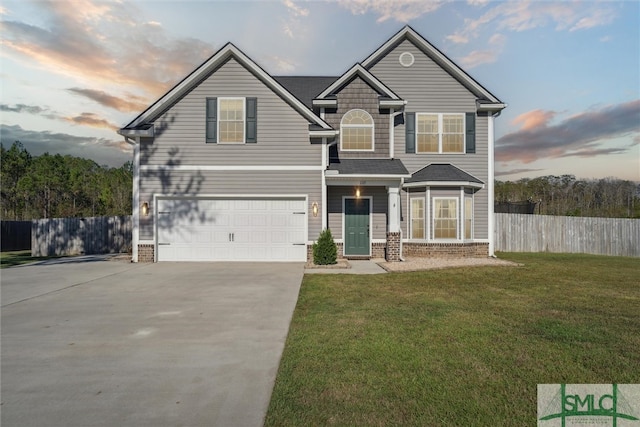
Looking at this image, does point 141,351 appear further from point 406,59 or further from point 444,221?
point 406,59

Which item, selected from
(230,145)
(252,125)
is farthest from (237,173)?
(252,125)

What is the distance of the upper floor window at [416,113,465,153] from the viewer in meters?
14.6

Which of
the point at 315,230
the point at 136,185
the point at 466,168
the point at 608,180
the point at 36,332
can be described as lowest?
the point at 36,332

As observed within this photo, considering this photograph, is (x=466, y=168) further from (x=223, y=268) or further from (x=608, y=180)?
(x=608, y=180)

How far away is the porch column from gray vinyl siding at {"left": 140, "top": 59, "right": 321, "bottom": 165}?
3.00m

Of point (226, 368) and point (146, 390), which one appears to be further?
point (226, 368)

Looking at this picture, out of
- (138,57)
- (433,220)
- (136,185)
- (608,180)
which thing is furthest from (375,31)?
(608,180)

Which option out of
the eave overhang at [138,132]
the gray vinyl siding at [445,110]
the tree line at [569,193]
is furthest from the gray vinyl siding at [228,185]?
the tree line at [569,193]

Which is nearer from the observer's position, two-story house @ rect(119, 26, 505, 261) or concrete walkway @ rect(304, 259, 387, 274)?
concrete walkway @ rect(304, 259, 387, 274)

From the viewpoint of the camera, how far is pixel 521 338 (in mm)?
4762

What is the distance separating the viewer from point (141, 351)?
176 inches

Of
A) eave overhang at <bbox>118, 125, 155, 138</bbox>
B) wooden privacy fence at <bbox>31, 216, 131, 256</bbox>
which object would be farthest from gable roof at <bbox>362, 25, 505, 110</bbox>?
wooden privacy fence at <bbox>31, 216, 131, 256</bbox>

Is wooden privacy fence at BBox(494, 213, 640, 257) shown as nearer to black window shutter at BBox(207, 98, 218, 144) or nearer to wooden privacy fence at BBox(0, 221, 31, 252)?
black window shutter at BBox(207, 98, 218, 144)

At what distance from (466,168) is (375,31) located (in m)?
7.02
